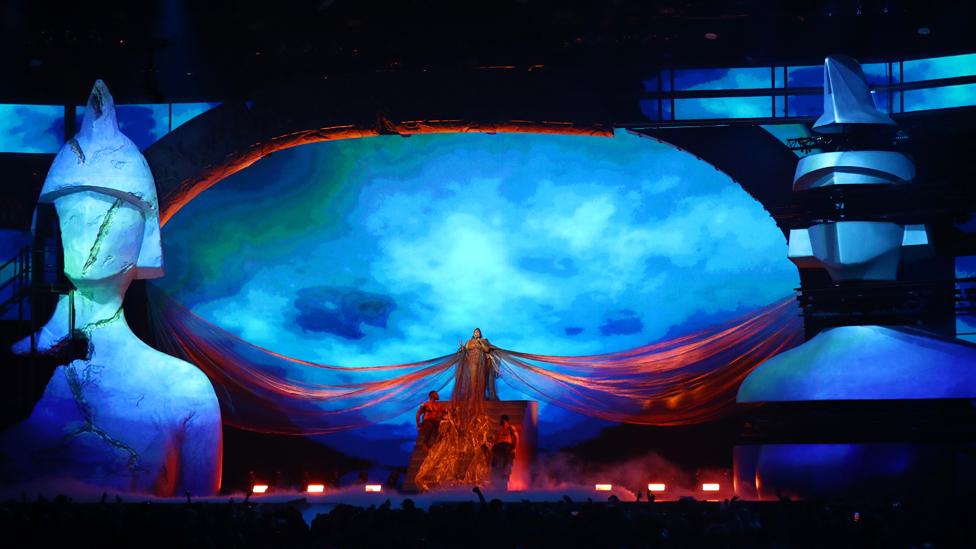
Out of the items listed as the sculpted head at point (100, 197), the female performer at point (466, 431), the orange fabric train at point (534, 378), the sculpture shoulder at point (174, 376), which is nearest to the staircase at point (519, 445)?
the female performer at point (466, 431)

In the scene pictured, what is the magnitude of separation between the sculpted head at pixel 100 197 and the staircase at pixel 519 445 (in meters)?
4.08

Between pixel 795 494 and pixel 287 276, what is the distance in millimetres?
8768

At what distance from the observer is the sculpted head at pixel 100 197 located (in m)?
12.9

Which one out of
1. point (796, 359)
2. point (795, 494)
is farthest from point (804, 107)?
point (795, 494)

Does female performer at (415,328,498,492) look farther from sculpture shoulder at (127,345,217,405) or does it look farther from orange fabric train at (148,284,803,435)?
sculpture shoulder at (127,345,217,405)

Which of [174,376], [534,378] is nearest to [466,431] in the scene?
[534,378]

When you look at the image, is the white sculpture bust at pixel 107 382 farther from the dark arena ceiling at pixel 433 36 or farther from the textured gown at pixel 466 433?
the textured gown at pixel 466 433

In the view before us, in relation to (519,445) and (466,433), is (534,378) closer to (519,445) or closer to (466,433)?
(519,445)

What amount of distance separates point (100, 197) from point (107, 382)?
76.3 inches

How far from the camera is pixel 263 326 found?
18484 millimetres

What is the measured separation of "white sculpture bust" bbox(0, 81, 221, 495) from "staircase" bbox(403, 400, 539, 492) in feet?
8.60

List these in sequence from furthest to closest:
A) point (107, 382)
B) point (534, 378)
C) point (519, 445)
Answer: point (534, 378)
point (519, 445)
point (107, 382)

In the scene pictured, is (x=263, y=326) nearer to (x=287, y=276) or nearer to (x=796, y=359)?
(x=287, y=276)

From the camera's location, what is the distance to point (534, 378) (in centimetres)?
1563
